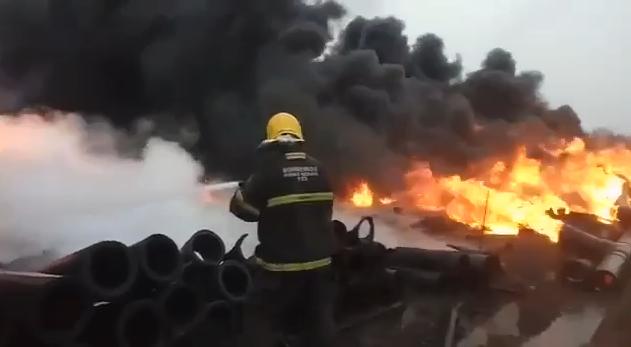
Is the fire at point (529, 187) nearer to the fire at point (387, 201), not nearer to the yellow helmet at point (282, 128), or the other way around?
the fire at point (387, 201)

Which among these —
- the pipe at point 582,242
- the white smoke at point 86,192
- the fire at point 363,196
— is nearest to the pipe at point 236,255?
the white smoke at point 86,192

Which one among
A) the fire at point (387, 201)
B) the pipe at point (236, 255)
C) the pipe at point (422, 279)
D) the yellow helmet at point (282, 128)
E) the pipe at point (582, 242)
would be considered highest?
the yellow helmet at point (282, 128)

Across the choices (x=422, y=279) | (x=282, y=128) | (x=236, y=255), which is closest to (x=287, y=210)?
(x=282, y=128)

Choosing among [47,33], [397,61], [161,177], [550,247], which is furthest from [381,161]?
[47,33]

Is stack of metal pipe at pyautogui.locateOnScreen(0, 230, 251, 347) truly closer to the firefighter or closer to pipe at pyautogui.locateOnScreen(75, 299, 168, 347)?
pipe at pyautogui.locateOnScreen(75, 299, 168, 347)

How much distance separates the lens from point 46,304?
4.11 meters

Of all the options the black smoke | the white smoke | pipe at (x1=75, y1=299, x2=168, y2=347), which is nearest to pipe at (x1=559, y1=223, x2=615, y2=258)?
the black smoke

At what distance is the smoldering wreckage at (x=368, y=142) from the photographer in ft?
18.5

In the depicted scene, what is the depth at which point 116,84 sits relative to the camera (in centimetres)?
689

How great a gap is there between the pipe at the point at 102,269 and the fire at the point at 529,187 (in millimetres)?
3805

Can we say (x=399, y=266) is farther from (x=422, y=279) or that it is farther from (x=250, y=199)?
(x=250, y=199)

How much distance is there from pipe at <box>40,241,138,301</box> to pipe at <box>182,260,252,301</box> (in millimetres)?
523

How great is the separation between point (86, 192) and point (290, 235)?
85.3 inches

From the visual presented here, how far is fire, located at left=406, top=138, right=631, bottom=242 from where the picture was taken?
755 centimetres
